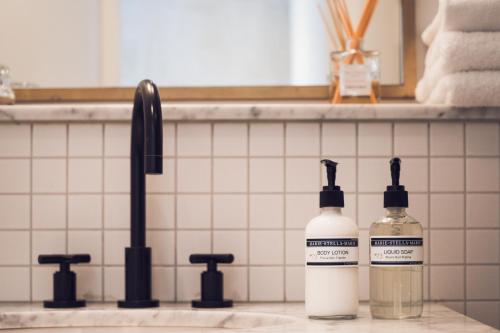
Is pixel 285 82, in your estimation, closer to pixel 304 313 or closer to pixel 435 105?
pixel 435 105

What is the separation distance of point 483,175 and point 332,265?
445 mm

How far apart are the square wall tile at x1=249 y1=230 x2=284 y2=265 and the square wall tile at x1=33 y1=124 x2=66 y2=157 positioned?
385 mm

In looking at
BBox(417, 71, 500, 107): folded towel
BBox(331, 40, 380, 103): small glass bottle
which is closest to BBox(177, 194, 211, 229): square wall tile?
BBox(331, 40, 380, 103): small glass bottle

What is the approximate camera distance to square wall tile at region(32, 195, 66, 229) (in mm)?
1442

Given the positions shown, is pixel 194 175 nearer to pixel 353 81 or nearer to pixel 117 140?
pixel 117 140

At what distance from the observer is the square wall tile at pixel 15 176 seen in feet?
4.75

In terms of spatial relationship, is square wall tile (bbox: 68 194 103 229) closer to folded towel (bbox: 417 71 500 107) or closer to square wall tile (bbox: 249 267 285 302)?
square wall tile (bbox: 249 267 285 302)

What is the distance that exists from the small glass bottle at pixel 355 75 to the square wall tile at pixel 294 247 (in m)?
0.28

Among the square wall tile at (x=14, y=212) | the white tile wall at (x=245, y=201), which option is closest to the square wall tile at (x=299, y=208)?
the white tile wall at (x=245, y=201)

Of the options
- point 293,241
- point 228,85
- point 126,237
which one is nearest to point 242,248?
point 293,241

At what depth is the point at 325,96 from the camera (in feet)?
5.12

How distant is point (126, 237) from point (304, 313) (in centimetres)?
38

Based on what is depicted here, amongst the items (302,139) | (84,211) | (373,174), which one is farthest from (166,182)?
(373,174)

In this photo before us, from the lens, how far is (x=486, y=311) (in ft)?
4.63
